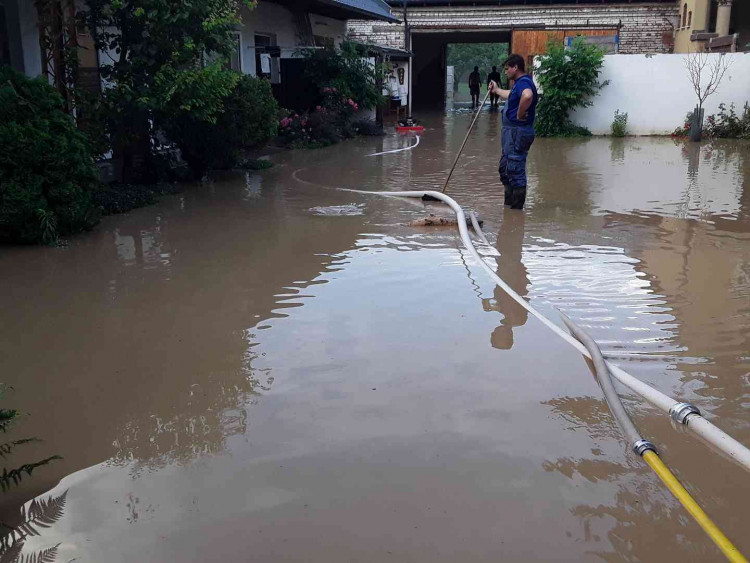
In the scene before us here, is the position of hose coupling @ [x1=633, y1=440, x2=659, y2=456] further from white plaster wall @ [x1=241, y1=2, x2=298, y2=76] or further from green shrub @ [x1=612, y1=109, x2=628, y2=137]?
green shrub @ [x1=612, y1=109, x2=628, y2=137]

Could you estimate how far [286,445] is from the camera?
11.3 feet

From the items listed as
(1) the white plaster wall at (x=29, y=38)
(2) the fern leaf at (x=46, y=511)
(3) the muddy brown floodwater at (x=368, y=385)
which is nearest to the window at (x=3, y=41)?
(1) the white plaster wall at (x=29, y=38)

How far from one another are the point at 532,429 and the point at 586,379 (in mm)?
728

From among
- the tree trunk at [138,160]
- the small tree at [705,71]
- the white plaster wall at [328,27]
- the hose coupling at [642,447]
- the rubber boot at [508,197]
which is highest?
the white plaster wall at [328,27]

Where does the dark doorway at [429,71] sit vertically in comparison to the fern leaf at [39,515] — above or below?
above

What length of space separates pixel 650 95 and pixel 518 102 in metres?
11.5

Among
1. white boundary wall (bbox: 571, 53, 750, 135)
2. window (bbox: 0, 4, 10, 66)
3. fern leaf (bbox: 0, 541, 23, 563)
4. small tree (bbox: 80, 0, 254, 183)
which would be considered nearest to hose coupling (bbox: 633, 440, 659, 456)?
fern leaf (bbox: 0, 541, 23, 563)

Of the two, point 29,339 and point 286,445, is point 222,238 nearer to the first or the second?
point 29,339

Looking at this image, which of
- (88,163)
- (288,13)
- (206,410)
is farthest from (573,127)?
(206,410)

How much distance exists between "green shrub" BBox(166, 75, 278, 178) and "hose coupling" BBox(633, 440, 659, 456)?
8.05 m

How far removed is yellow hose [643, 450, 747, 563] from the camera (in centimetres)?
247

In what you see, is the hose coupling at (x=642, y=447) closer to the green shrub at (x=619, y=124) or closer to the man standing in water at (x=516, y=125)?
the man standing in water at (x=516, y=125)

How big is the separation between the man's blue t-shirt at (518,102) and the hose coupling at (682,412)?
5.19 m

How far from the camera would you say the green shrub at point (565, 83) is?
17750 millimetres
